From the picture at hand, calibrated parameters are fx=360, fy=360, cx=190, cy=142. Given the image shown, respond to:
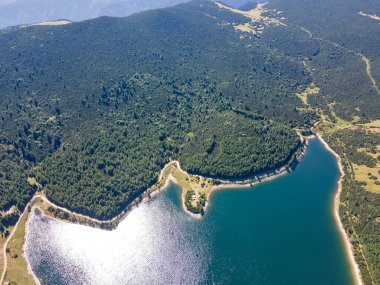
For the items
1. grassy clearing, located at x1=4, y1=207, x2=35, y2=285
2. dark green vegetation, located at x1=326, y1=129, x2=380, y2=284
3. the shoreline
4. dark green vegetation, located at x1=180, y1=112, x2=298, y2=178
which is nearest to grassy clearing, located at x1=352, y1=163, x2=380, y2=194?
dark green vegetation, located at x1=326, y1=129, x2=380, y2=284

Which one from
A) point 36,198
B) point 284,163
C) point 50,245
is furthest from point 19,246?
point 284,163

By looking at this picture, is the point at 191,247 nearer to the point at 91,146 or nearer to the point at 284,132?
the point at 91,146

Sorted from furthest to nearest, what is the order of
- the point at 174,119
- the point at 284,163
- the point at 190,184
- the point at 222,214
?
the point at 174,119, the point at 284,163, the point at 190,184, the point at 222,214

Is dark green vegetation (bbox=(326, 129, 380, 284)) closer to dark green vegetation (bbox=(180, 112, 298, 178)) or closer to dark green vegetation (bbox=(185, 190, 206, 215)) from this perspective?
dark green vegetation (bbox=(180, 112, 298, 178))

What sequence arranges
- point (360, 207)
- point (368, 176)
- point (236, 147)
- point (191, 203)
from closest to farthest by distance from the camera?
point (360, 207) < point (191, 203) < point (368, 176) < point (236, 147)

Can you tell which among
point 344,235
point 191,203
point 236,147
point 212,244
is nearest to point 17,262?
point 191,203

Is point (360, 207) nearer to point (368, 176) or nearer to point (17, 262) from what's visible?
point (368, 176)
